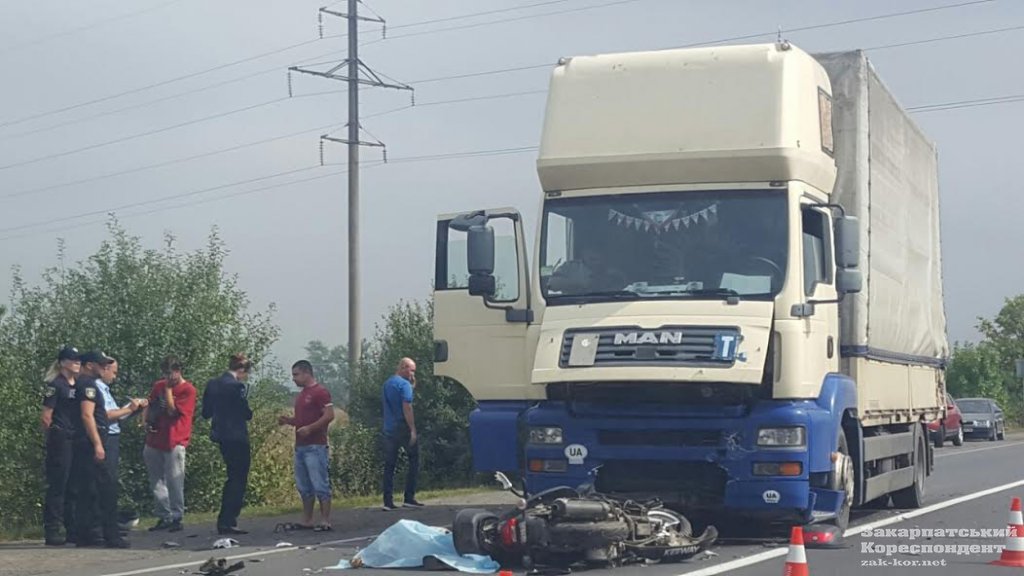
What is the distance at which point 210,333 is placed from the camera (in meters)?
22.0

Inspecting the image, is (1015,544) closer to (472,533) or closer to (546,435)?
(546,435)

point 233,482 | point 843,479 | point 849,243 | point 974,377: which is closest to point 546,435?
point 843,479

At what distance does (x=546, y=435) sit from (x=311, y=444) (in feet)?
12.1

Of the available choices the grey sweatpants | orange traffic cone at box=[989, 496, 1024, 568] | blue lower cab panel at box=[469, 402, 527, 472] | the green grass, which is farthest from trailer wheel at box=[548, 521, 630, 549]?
the green grass

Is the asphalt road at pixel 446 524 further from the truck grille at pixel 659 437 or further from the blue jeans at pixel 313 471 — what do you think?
the truck grille at pixel 659 437

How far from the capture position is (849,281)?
11758 millimetres

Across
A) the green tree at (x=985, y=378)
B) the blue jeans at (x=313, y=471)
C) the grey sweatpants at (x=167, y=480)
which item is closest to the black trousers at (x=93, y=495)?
the grey sweatpants at (x=167, y=480)

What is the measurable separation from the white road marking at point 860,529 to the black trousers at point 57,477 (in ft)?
20.5

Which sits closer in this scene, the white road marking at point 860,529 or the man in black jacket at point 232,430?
the white road marking at point 860,529

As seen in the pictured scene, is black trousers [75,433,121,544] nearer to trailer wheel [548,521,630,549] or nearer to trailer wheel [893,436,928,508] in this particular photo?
trailer wheel [548,521,630,549]

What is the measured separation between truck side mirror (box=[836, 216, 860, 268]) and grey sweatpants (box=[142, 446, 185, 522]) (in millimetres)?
7077

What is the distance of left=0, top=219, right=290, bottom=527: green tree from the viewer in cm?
2109

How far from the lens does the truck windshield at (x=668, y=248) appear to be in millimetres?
11555

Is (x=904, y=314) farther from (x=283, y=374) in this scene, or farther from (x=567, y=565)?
(x=283, y=374)
